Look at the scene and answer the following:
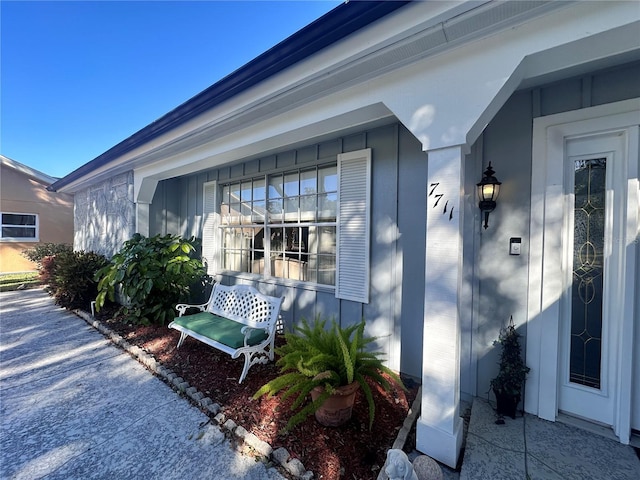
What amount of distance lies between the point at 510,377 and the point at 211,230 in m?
5.15

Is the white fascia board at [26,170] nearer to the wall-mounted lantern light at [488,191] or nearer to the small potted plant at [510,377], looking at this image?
the wall-mounted lantern light at [488,191]

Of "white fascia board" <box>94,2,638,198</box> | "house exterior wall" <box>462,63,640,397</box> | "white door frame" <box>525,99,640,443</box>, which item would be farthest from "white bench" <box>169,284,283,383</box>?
"white door frame" <box>525,99,640,443</box>

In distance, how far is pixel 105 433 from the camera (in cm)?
216

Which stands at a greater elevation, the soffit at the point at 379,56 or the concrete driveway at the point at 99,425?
the soffit at the point at 379,56

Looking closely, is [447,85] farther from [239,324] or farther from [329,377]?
[239,324]

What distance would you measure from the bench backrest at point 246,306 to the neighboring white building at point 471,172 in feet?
2.55

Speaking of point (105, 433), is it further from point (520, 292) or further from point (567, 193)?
point (567, 193)

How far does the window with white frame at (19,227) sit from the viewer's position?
10.1 meters

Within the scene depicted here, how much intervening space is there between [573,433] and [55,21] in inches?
392

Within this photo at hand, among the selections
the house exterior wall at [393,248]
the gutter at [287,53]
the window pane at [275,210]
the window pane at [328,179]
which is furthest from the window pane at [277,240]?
the gutter at [287,53]

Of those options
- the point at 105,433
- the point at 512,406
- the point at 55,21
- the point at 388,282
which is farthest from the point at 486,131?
the point at 55,21

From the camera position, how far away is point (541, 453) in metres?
1.89

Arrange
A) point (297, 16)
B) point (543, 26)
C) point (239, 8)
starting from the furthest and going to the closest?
point (239, 8)
point (297, 16)
point (543, 26)

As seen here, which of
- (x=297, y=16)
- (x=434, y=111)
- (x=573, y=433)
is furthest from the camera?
(x=297, y=16)
